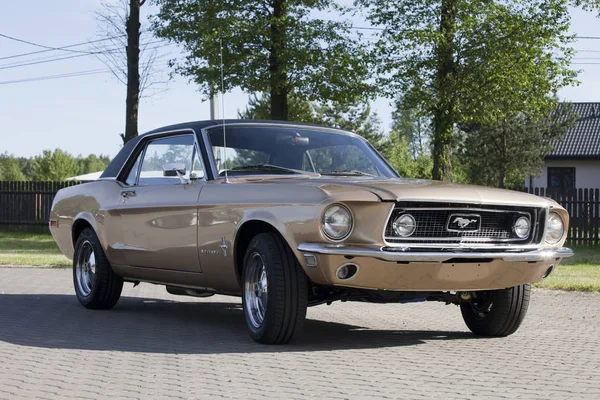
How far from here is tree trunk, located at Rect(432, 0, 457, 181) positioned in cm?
2592

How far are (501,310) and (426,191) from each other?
60.0 inches

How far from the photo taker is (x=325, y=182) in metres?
7.54

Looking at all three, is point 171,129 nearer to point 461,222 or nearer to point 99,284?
point 99,284

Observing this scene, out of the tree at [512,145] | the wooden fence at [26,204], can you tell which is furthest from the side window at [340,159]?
the tree at [512,145]

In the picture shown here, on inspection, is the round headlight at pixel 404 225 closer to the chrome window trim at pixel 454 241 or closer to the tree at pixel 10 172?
the chrome window trim at pixel 454 241

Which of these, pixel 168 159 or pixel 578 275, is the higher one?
pixel 168 159

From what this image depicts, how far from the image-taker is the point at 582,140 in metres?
50.5

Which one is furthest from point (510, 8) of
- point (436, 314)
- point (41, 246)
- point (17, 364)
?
point (17, 364)

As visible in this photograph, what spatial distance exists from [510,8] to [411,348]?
20.6 metres

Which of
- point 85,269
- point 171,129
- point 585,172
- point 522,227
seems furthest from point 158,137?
point 585,172

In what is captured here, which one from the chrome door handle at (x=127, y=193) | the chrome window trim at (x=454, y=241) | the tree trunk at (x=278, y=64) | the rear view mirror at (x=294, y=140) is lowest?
the chrome window trim at (x=454, y=241)

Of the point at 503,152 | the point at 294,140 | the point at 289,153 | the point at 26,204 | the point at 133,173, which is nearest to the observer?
the point at 289,153

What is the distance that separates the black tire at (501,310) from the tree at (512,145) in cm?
3700

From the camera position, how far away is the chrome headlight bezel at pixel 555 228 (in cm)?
786
